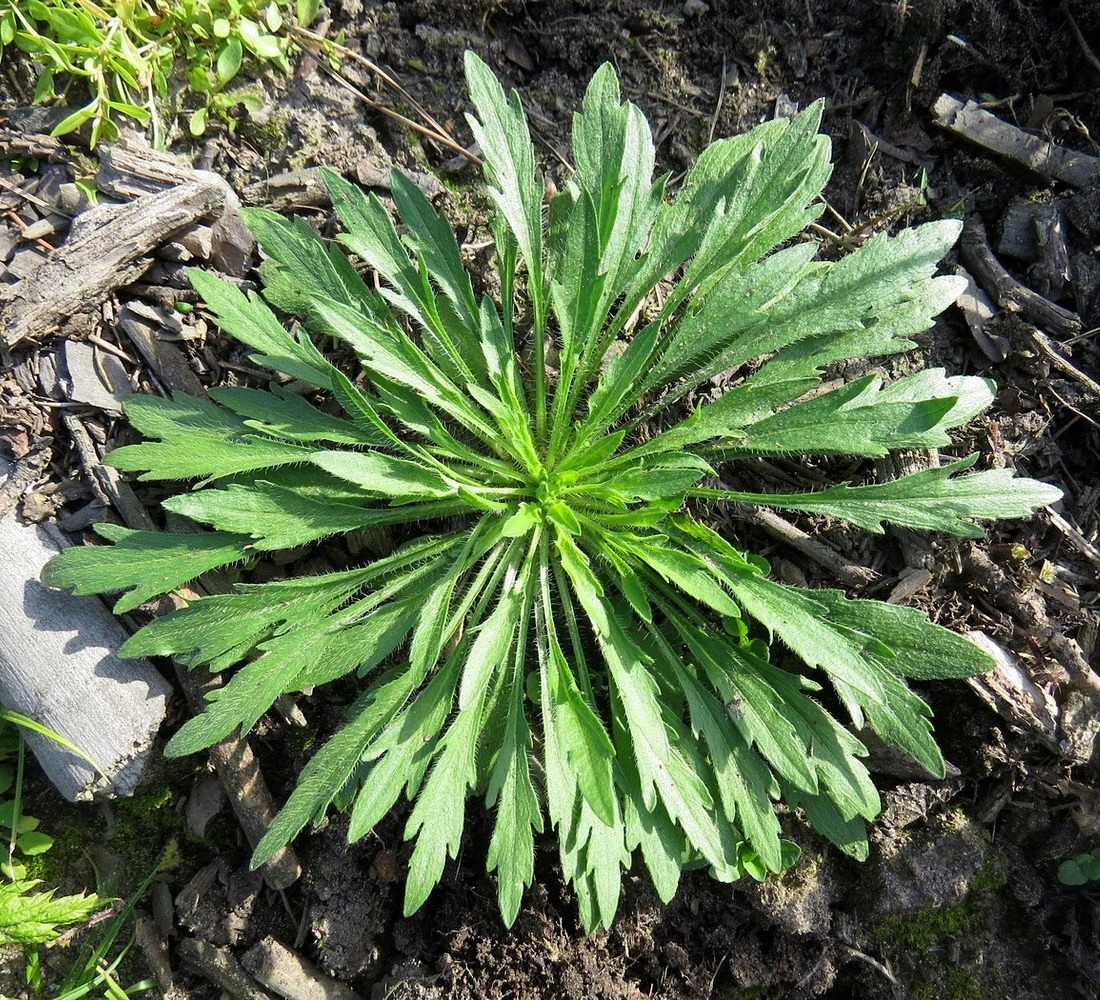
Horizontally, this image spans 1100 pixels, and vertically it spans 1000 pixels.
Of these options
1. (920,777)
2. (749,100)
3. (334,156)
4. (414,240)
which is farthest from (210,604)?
(749,100)

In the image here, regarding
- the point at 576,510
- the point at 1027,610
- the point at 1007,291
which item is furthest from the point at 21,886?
the point at 1007,291

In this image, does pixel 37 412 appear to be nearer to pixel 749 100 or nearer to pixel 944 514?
pixel 749 100

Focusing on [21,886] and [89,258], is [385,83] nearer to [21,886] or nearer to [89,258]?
[89,258]

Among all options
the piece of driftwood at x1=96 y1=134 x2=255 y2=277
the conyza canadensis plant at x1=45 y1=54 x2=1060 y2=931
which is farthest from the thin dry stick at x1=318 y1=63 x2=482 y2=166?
the piece of driftwood at x1=96 y1=134 x2=255 y2=277

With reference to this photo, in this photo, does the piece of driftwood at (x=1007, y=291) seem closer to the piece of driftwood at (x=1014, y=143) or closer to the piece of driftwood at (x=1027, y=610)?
the piece of driftwood at (x=1014, y=143)

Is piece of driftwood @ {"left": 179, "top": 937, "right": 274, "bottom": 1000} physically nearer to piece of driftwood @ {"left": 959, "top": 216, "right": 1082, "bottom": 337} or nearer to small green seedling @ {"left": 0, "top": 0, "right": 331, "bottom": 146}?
small green seedling @ {"left": 0, "top": 0, "right": 331, "bottom": 146}

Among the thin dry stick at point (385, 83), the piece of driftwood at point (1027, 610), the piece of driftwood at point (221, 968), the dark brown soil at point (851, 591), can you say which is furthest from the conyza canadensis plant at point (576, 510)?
the piece of driftwood at point (221, 968)

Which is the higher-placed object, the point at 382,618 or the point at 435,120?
the point at 435,120
